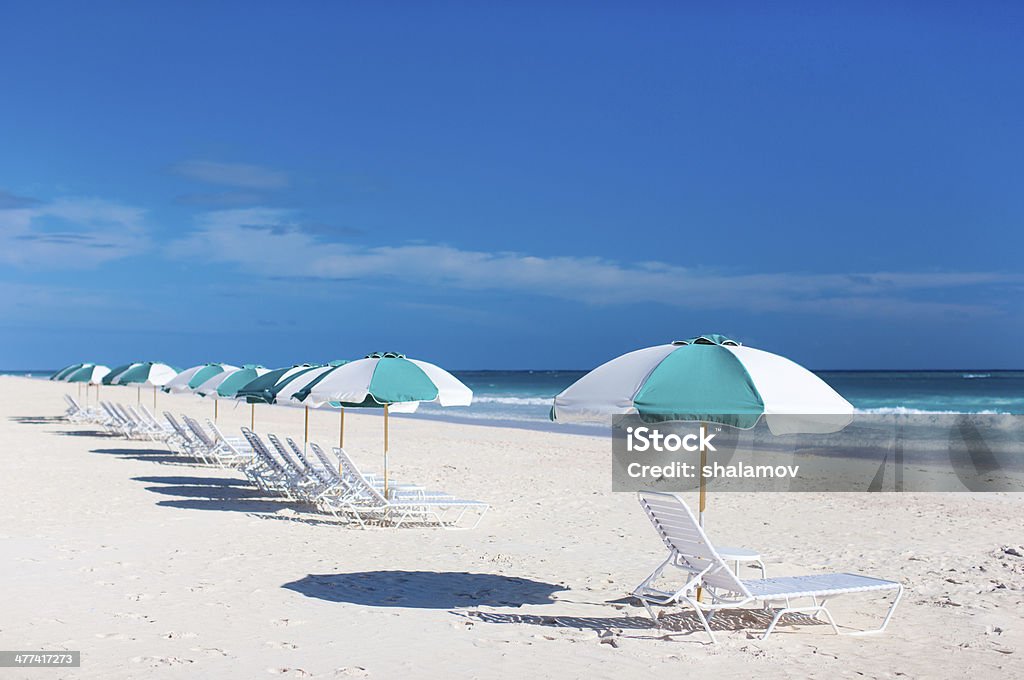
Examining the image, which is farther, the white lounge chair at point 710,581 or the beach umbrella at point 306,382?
the beach umbrella at point 306,382

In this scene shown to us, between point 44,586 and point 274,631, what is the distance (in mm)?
1997

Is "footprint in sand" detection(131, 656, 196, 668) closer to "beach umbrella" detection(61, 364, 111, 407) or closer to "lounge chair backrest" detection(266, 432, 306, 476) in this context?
"lounge chair backrest" detection(266, 432, 306, 476)

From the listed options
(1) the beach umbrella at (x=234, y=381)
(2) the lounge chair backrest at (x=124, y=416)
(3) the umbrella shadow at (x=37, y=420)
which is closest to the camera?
(1) the beach umbrella at (x=234, y=381)

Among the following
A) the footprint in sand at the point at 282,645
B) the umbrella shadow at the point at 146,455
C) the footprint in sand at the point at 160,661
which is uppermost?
the footprint in sand at the point at 160,661

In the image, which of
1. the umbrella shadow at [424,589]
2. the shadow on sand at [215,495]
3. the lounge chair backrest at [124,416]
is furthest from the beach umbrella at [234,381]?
the lounge chair backrest at [124,416]

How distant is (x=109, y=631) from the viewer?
5324 mm

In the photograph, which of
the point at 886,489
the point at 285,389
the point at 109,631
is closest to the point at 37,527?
the point at 285,389

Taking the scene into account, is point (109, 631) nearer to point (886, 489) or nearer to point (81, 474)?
point (81, 474)

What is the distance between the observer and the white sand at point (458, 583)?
500cm

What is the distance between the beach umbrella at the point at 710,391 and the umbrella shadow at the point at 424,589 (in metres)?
1.47

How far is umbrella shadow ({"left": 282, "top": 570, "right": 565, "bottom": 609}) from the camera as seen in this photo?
6.25 metres

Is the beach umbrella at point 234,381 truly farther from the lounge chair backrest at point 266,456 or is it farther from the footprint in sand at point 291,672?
the footprint in sand at point 291,672

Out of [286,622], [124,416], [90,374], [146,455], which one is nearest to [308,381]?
[286,622]

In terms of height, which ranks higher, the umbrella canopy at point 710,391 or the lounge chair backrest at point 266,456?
the umbrella canopy at point 710,391
